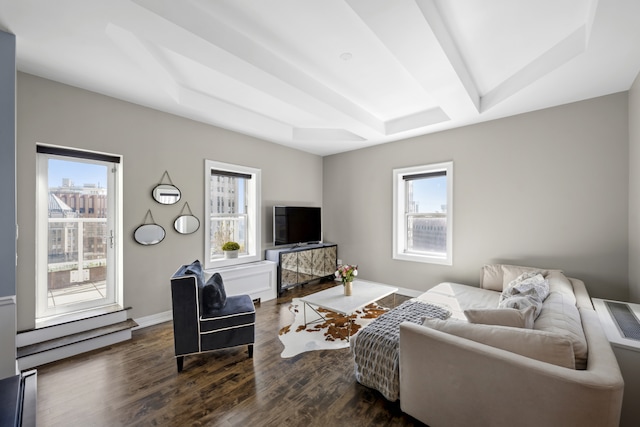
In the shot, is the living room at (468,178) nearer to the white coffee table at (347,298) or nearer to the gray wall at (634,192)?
the gray wall at (634,192)

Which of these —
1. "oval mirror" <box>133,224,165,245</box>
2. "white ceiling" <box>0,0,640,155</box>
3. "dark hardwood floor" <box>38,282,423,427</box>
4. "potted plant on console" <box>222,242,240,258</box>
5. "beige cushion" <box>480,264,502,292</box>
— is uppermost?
"white ceiling" <box>0,0,640,155</box>

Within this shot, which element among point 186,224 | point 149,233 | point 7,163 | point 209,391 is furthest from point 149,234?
point 209,391

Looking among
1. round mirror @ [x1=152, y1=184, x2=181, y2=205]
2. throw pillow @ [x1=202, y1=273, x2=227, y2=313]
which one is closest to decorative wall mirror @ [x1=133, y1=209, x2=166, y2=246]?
round mirror @ [x1=152, y1=184, x2=181, y2=205]

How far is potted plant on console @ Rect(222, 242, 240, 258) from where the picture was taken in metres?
4.04

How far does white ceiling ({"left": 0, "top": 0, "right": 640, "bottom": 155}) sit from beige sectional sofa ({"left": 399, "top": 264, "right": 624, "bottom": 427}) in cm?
202

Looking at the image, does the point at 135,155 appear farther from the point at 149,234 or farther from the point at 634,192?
Result: the point at 634,192

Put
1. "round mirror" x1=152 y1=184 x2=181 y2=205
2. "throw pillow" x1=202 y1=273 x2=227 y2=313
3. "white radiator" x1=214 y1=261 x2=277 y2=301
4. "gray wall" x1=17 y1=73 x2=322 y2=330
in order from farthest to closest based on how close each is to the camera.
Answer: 1. "white radiator" x1=214 y1=261 x2=277 y2=301
2. "round mirror" x1=152 y1=184 x2=181 y2=205
3. "gray wall" x1=17 y1=73 x2=322 y2=330
4. "throw pillow" x1=202 y1=273 x2=227 y2=313

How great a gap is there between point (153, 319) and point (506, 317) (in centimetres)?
372

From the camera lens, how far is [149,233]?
3.26 metres

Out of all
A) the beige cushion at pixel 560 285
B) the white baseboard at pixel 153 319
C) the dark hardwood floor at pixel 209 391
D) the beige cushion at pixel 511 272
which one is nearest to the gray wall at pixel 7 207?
the dark hardwood floor at pixel 209 391

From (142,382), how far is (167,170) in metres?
2.41

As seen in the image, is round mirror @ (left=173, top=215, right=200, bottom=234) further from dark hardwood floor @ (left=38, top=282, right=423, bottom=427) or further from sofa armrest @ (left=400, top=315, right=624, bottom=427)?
sofa armrest @ (left=400, top=315, right=624, bottom=427)

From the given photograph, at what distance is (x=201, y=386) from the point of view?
2115mm

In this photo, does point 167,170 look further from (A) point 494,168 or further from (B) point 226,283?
(A) point 494,168
